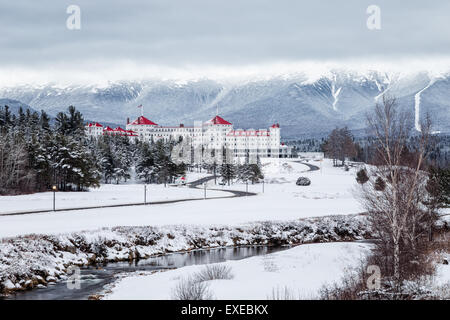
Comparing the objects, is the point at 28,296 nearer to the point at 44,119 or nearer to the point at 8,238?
the point at 8,238

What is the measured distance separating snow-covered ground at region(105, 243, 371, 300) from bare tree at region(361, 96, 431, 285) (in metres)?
3.16

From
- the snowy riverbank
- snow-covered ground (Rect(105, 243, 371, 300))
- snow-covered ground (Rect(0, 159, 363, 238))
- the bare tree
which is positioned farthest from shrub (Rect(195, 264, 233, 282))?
snow-covered ground (Rect(0, 159, 363, 238))

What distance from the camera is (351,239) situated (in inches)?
1816

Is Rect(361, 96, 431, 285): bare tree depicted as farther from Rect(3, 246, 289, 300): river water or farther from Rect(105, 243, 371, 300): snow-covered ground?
Rect(3, 246, 289, 300): river water

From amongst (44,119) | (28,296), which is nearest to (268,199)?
(28,296)

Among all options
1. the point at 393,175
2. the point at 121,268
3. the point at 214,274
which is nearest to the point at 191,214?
the point at 121,268

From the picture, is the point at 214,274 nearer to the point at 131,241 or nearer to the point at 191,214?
the point at 131,241

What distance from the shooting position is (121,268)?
31516mm

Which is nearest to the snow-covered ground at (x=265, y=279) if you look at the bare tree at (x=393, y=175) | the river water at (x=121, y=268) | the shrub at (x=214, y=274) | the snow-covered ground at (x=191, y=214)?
the shrub at (x=214, y=274)

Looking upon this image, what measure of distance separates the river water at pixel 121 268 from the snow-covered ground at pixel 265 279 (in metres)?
1.67

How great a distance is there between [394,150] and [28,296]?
19208 mm

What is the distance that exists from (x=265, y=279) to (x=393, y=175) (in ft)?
24.6

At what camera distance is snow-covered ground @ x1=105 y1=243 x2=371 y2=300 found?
737 inches
